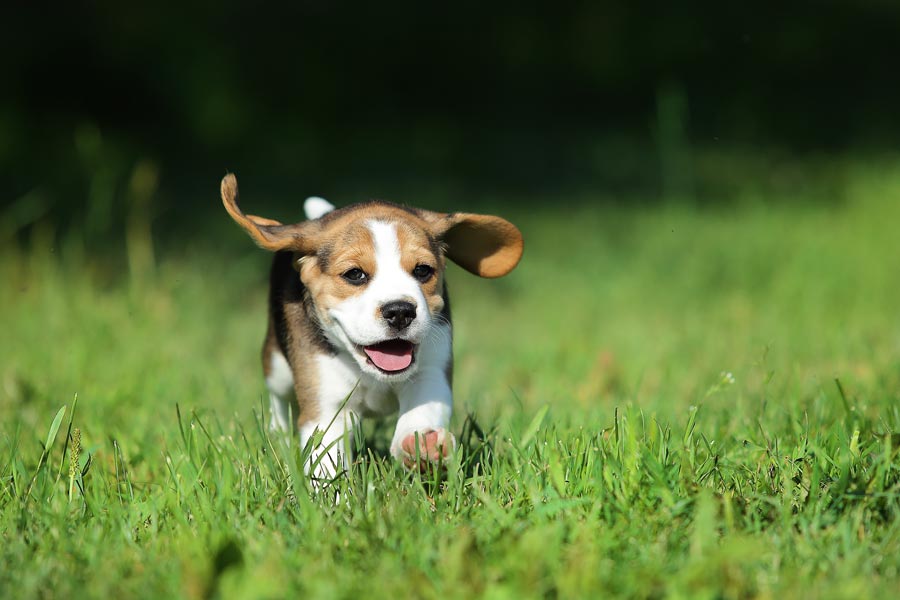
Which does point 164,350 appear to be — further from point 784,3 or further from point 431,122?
point 784,3

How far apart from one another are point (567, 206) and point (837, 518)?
8.14m

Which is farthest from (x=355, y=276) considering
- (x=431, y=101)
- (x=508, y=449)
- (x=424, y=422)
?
(x=431, y=101)

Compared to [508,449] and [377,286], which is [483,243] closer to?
[377,286]

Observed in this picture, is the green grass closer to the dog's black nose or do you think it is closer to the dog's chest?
the dog's chest

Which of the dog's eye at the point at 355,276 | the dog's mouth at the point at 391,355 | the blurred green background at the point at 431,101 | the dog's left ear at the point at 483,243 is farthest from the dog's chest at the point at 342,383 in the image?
the blurred green background at the point at 431,101

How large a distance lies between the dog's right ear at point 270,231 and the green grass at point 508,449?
0.71 metres

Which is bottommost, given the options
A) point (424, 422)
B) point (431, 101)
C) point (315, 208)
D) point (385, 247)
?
point (424, 422)

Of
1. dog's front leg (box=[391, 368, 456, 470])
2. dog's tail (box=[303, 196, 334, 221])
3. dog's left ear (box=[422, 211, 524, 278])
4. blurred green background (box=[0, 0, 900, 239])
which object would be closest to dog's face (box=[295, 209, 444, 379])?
dog's front leg (box=[391, 368, 456, 470])

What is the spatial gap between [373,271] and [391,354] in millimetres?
305

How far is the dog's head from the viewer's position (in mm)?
3594

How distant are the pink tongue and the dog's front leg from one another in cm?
17

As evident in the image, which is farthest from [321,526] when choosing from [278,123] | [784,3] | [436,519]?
[784,3]

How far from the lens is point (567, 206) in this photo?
440 inches

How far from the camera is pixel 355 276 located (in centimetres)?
377
